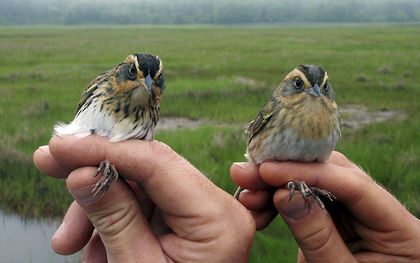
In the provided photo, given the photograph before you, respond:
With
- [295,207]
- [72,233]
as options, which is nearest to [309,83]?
[295,207]

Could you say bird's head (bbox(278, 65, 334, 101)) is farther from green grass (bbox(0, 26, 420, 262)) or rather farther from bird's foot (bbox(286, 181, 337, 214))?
green grass (bbox(0, 26, 420, 262))

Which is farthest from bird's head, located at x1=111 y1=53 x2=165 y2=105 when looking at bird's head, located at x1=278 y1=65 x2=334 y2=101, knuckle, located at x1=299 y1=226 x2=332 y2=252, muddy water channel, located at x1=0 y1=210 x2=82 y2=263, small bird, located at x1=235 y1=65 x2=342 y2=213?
muddy water channel, located at x1=0 y1=210 x2=82 y2=263

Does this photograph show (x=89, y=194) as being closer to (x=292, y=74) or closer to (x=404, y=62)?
(x=292, y=74)

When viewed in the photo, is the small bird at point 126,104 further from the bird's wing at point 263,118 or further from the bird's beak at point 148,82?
the bird's wing at point 263,118

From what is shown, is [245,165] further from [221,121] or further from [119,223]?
[221,121]

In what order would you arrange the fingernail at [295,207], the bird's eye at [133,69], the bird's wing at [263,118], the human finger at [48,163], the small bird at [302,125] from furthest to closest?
1. the bird's eye at [133,69]
2. the bird's wing at [263,118]
3. the human finger at [48,163]
4. the small bird at [302,125]
5. the fingernail at [295,207]

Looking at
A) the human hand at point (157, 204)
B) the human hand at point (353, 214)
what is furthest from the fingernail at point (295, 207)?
the human hand at point (157, 204)
